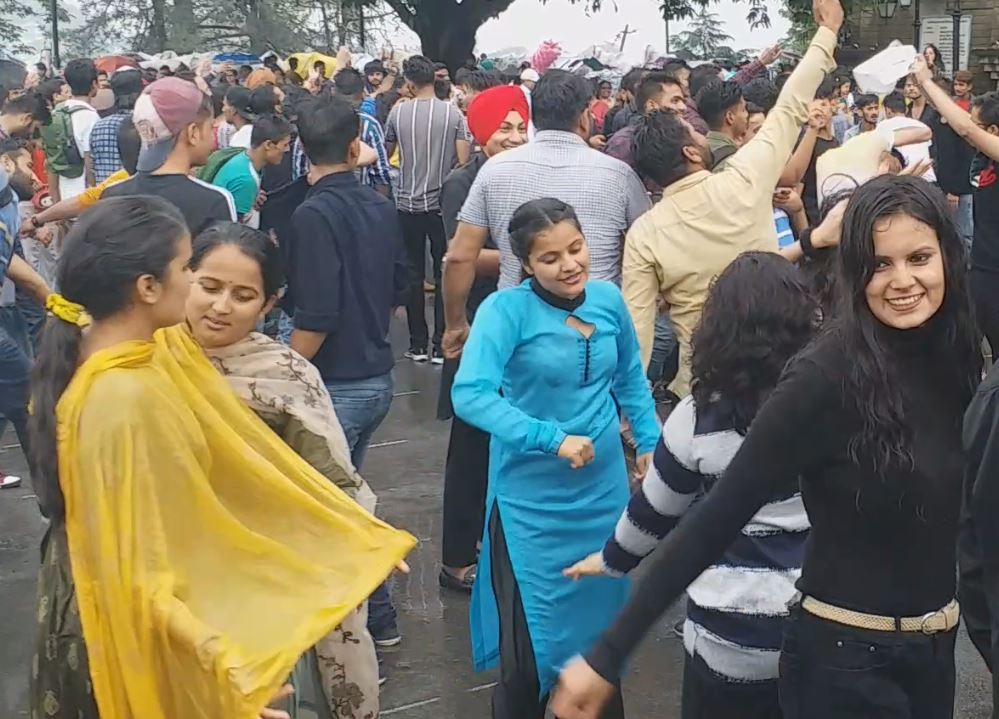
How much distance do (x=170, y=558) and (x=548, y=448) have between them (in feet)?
3.90

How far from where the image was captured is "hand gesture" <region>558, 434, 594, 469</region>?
10.8 ft

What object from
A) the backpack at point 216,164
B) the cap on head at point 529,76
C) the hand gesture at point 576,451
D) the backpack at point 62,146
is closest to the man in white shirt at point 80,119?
the backpack at point 62,146

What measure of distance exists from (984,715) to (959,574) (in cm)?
195

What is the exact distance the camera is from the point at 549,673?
3395 mm

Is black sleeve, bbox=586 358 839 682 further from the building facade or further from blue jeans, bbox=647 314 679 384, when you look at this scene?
the building facade

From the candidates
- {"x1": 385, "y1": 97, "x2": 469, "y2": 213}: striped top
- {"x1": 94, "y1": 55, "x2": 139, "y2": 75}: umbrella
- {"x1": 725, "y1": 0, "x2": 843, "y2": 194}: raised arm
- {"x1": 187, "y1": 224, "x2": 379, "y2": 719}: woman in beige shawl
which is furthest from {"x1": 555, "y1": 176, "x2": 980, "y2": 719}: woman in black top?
{"x1": 94, "y1": 55, "x2": 139, "y2": 75}: umbrella

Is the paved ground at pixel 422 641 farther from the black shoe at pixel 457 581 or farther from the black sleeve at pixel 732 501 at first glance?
the black sleeve at pixel 732 501

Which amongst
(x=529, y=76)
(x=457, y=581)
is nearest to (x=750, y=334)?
(x=457, y=581)

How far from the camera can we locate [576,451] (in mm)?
3297

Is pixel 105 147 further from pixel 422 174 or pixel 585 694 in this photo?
pixel 585 694

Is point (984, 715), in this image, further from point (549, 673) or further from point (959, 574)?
point (959, 574)

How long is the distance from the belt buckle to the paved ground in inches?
79.1

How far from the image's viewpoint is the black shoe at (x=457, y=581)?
16.6ft

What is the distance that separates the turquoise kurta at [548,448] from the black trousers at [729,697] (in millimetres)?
592
